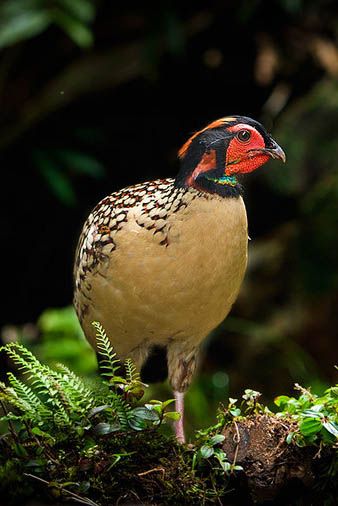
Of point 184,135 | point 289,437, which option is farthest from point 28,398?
point 184,135

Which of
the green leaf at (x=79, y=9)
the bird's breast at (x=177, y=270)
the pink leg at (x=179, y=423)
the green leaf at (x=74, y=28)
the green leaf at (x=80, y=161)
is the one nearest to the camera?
the bird's breast at (x=177, y=270)

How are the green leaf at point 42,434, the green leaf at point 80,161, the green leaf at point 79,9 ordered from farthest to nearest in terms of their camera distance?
the green leaf at point 80,161 → the green leaf at point 79,9 → the green leaf at point 42,434

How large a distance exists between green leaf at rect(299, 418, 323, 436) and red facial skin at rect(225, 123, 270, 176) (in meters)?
0.93

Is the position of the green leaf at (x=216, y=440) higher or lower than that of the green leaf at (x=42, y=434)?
lower

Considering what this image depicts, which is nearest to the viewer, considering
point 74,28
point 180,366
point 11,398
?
point 11,398

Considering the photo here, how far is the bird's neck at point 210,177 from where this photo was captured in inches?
121

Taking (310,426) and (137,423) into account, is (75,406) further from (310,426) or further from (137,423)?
(310,426)

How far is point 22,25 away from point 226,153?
3.83m

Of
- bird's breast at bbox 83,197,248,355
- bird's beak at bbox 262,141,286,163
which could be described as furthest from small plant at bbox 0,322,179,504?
bird's beak at bbox 262,141,286,163

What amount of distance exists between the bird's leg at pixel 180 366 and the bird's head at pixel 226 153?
0.69 meters

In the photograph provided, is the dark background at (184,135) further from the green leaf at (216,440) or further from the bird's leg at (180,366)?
the green leaf at (216,440)

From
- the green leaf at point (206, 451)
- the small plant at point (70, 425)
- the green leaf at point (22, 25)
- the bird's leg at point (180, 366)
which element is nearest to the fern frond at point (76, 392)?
the small plant at point (70, 425)

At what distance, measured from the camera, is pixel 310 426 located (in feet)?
9.44

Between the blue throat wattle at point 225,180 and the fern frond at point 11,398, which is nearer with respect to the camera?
the fern frond at point 11,398
